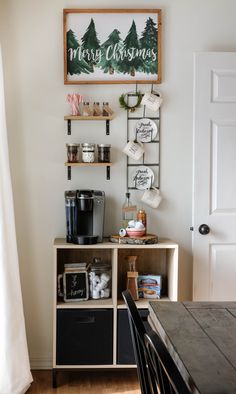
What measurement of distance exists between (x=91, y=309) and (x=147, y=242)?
0.53 m

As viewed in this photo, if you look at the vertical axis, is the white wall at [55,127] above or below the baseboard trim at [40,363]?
above

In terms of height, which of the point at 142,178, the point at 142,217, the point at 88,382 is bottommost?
the point at 88,382

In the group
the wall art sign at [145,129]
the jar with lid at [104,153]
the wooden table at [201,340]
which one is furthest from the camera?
the wall art sign at [145,129]

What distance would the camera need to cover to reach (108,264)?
134 inches

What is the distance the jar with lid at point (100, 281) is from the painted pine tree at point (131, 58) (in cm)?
127

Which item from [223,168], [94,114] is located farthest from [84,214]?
[223,168]

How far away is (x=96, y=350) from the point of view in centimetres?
319

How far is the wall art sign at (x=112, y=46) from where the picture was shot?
3.39 m

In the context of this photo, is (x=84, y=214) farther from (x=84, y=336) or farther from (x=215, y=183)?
(x=215, y=183)

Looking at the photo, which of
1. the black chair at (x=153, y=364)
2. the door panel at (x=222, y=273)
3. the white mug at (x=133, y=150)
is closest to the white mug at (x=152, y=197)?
the white mug at (x=133, y=150)

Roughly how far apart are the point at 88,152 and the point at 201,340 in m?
1.94

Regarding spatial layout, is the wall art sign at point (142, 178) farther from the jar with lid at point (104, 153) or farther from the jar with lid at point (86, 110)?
the jar with lid at point (86, 110)

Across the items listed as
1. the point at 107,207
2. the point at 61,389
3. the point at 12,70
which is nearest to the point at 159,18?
the point at 12,70

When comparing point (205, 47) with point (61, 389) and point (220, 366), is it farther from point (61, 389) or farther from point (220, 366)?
point (220, 366)
